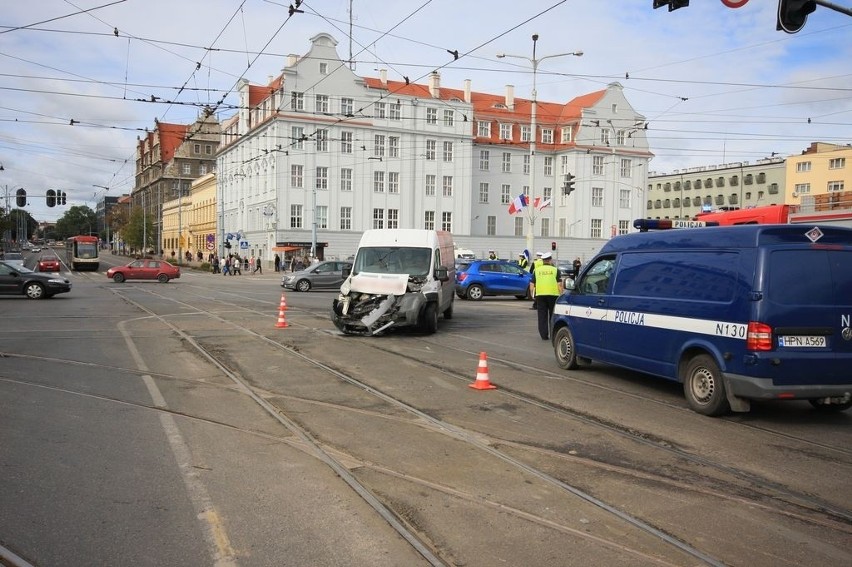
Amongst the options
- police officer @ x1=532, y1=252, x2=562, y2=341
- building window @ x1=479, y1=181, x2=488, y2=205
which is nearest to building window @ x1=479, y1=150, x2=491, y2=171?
building window @ x1=479, y1=181, x2=488, y2=205

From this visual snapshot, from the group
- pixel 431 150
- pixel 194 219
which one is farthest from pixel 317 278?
pixel 194 219

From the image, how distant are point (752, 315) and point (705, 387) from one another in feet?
3.72

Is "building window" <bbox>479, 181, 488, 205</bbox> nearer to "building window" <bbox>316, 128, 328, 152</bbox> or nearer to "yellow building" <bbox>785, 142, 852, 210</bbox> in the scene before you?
"building window" <bbox>316, 128, 328, 152</bbox>

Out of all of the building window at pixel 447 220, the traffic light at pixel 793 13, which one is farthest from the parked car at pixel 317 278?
the building window at pixel 447 220

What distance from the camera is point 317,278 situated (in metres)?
33.2

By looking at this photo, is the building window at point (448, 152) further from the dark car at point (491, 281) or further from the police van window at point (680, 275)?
the police van window at point (680, 275)

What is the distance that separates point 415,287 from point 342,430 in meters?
8.49

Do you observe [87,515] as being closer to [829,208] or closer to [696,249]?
[696,249]

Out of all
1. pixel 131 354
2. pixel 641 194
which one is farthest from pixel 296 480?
pixel 641 194

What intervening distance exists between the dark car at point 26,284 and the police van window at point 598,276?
21.5m

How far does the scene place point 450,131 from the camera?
216 feet

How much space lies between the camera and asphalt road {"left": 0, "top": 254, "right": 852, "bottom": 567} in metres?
4.30

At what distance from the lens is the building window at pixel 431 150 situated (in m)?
65.2

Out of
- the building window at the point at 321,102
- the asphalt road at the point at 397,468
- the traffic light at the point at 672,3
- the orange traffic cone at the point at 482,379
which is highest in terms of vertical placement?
the building window at the point at 321,102
